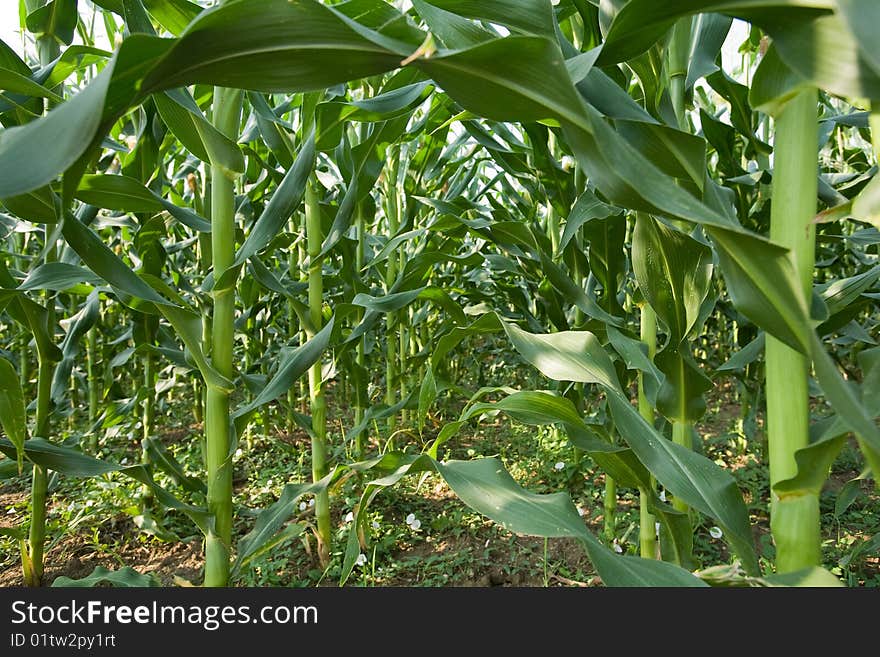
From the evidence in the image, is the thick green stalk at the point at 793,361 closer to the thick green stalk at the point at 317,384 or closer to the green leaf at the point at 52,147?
the green leaf at the point at 52,147

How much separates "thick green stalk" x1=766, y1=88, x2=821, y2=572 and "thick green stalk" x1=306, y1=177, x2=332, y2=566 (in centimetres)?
155

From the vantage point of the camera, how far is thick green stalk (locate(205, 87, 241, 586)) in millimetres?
1346

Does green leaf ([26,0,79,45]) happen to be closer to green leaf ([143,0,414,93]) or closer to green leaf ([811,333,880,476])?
green leaf ([143,0,414,93])

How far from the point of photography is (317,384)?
210 centimetres

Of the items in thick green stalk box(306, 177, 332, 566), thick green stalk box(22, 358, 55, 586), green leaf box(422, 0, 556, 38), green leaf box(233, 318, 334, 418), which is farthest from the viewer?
thick green stalk box(306, 177, 332, 566)

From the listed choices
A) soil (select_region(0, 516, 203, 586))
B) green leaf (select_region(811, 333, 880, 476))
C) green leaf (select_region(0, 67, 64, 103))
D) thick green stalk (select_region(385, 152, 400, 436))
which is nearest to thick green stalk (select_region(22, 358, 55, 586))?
soil (select_region(0, 516, 203, 586))

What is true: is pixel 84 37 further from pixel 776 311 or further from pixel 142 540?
pixel 776 311

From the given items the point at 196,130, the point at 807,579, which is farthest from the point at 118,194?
the point at 807,579

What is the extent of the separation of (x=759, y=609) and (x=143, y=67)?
3.01ft

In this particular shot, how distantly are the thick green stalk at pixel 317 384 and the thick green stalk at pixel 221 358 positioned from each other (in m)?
0.62

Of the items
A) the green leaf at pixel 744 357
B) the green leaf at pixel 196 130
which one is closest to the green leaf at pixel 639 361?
the green leaf at pixel 744 357

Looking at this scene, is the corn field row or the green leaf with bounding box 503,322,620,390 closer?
the corn field row

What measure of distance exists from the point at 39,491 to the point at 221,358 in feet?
3.34

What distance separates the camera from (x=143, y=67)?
55cm
